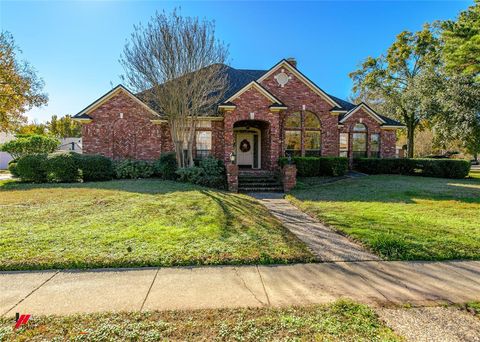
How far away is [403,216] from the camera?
7289mm

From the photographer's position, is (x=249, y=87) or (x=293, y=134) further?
(x=293, y=134)

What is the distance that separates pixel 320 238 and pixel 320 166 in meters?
10.4

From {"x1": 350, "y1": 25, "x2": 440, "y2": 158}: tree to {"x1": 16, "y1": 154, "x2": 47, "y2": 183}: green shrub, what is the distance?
89.3 ft

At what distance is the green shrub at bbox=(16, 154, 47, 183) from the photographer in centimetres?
1254

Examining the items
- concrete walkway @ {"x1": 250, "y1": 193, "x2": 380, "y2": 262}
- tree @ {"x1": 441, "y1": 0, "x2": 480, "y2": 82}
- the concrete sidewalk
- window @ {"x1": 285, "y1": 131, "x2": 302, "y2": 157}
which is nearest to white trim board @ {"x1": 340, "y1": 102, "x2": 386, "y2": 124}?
window @ {"x1": 285, "y1": 131, "x2": 302, "y2": 157}

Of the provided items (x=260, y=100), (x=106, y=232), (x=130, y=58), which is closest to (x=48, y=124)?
(x=130, y=58)

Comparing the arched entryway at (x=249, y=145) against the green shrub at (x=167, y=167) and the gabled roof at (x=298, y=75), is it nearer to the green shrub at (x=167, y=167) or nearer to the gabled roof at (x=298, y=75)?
the gabled roof at (x=298, y=75)

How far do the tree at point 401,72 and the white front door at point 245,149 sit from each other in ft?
52.0

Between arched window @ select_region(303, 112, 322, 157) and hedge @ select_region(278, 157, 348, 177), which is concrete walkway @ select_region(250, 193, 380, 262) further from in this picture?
arched window @ select_region(303, 112, 322, 157)

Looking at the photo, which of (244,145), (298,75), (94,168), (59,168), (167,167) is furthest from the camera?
(244,145)

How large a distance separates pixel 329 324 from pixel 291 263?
1629 mm

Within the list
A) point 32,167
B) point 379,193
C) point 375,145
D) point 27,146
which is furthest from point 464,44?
point 27,146

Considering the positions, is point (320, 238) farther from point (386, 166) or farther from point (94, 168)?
point (386, 166)

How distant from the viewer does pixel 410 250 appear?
4.78 m
